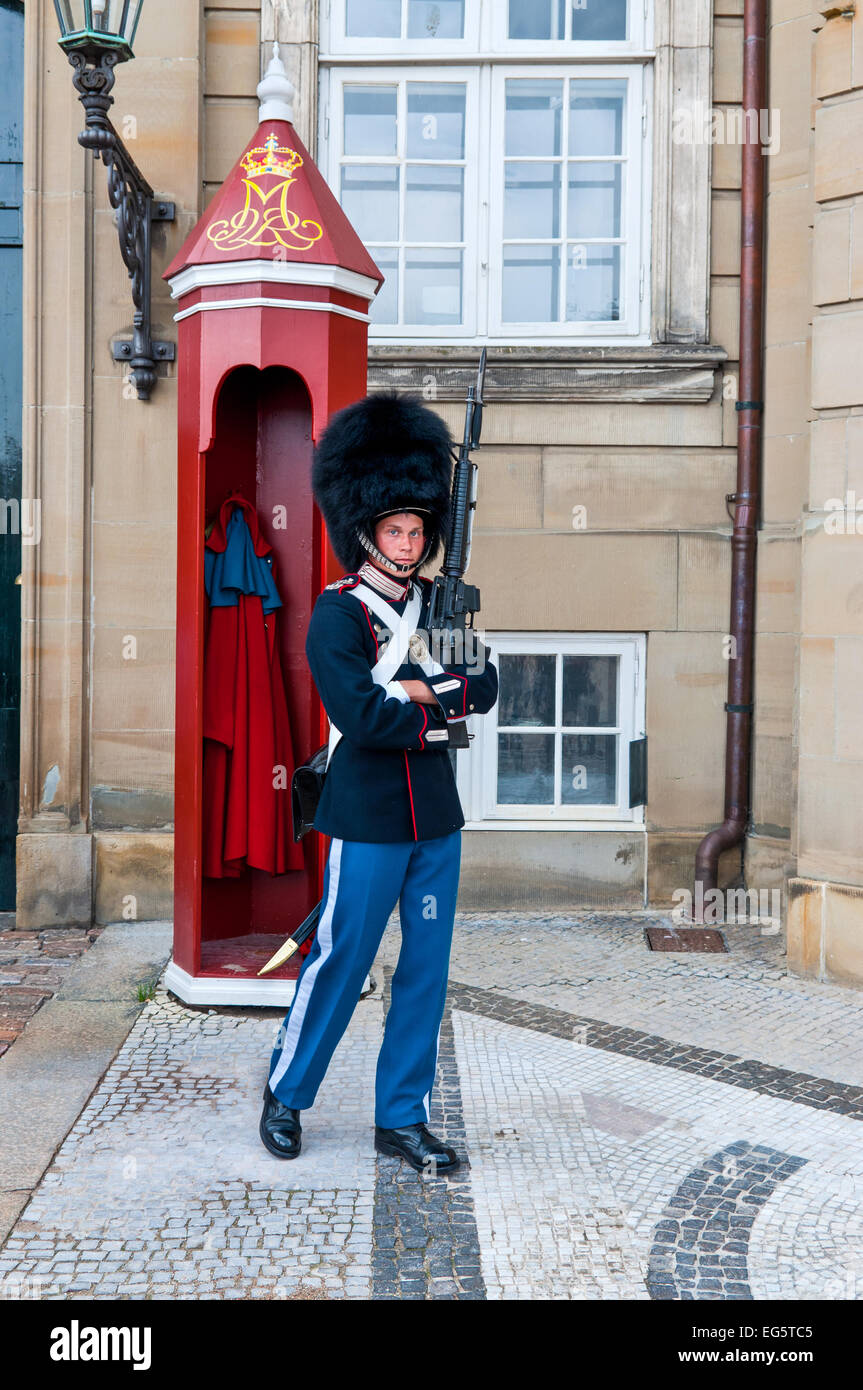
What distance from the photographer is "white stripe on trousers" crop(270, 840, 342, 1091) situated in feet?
10.7

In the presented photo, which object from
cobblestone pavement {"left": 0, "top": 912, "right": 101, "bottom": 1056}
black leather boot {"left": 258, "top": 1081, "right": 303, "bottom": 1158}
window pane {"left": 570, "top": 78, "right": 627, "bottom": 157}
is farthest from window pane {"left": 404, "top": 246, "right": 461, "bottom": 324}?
black leather boot {"left": 258, "top": 1081, "right": 303, "bottom": 1158}

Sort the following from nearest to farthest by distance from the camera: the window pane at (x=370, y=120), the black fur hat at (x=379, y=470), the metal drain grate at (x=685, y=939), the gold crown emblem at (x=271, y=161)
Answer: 1. the black fur hat at (x=379, y=470)
2. the gold crown emblem at (x=271, y=161)
3. the metal drain grate at (x=685, y=939)
4. the window pane at (x=370, y=120)

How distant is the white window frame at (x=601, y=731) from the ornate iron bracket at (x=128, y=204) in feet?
6.27

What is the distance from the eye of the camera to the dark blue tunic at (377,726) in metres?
3.13

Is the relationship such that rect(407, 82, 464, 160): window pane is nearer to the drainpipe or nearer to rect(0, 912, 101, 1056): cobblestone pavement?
the drainpipe

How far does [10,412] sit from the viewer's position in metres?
5.79

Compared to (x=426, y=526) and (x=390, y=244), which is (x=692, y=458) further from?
(x=426, y=526)

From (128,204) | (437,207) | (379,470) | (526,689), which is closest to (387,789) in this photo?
(379,470)

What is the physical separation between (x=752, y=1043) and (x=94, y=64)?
12.9ft

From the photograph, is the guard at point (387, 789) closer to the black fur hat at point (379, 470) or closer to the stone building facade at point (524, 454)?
the black fur hat at point (379, 470)

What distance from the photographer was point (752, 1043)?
14.0 ft

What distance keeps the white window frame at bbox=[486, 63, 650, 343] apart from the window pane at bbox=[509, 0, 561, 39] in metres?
0.15

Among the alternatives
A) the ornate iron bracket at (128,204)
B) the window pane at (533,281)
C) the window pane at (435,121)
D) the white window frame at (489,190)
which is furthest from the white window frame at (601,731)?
the window pane at (435,121)

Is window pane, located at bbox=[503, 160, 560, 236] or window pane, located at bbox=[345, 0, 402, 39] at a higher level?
window pane, located at bbox=[345, 0, 402, 39]
